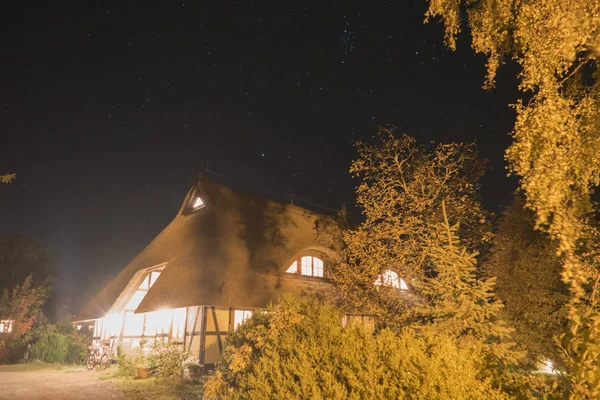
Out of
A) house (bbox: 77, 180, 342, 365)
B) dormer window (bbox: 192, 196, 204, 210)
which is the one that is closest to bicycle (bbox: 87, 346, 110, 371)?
house (bbox: 77, 180, 342, 365)

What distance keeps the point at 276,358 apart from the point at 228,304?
8729mm

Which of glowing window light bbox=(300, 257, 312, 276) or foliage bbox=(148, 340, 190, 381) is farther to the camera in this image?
glowing window light bbox=(300, 257, 312, 276)

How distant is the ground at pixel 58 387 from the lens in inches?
412

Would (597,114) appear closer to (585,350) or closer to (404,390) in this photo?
(585,350)

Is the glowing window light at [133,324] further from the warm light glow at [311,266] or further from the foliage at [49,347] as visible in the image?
the warm light glow at [311,266]

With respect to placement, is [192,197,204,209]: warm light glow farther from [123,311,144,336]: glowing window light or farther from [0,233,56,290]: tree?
[0,233,56,290]: tree

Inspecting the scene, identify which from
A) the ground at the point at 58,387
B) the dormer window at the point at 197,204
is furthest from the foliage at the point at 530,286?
the dormer window at the point at 197,204

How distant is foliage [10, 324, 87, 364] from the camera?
21.3 metres

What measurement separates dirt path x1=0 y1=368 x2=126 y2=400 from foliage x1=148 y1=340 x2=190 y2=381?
1.37 meters

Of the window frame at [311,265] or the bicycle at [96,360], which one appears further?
the window frame at [311,265]

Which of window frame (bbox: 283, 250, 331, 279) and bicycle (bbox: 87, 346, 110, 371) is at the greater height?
window frame (bbox: 283, 250, 331, 279)

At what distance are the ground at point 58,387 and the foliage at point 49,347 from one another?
19.0 feet

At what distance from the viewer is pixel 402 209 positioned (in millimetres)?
11359

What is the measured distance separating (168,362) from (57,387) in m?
3.02
